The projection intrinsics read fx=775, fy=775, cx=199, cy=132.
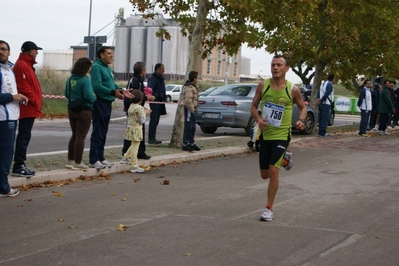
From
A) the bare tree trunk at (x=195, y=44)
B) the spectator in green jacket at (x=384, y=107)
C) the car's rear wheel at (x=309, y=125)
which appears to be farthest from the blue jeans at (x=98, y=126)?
the spectator in green jacket at (x=384, y=107)

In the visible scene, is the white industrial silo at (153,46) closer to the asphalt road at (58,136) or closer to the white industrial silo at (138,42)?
the white industrial silo at (138,42)

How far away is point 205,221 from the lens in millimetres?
8648

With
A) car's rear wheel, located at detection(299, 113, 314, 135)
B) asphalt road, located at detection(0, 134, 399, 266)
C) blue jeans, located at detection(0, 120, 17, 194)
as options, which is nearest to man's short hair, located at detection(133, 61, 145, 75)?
asphalt road, located at detection(0, 134, 399, 266)

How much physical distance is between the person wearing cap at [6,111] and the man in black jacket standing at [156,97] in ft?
27.8

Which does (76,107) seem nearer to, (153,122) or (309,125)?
(153,122)

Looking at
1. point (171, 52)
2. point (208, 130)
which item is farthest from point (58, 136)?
point (171, 52)

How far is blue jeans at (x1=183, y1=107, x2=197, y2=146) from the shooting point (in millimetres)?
16703

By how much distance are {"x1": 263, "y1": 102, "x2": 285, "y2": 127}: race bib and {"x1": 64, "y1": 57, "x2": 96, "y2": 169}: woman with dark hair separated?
158 inches

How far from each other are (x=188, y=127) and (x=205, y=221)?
26.6ft

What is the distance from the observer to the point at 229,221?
28.6 feet

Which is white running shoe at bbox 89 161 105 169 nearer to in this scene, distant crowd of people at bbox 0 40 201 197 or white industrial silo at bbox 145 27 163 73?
distant crowd of people at bbox 0 40 201 197

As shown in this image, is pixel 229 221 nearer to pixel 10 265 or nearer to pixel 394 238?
pixel 394 238

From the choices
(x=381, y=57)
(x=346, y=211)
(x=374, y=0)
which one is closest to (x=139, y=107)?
(x=346, y=211)

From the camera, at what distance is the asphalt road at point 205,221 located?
6961 millimetres
